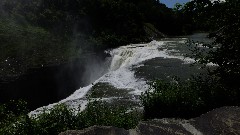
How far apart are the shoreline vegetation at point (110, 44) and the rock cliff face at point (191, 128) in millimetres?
2898

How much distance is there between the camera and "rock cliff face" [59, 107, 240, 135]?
20.4ft

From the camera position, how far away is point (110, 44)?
48562mm

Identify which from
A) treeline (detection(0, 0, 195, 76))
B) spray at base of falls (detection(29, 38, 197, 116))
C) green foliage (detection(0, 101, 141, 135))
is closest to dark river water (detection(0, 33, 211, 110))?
spray at base of falls (detection(29, 38, 197, 116))

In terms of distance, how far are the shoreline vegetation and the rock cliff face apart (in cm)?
290

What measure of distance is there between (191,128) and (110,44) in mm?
42394

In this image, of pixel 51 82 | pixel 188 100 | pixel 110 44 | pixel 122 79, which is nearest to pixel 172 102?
pixel 188 100

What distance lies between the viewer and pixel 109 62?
38.2 meters

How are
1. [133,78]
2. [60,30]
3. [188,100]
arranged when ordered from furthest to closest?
[60,30], [133,78], [188,100]

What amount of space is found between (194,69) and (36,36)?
86.3 feet

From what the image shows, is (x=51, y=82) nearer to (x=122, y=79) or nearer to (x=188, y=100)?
(x=122, y=79)

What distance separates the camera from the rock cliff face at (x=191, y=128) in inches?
244

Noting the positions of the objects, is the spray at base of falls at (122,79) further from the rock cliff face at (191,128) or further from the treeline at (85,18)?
the treeline at (85,18)

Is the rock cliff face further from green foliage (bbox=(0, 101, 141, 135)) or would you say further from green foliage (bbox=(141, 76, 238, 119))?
green foliage (bbox=(141, 76, 238, 119))

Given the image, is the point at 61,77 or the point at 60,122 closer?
the point at 60,122
